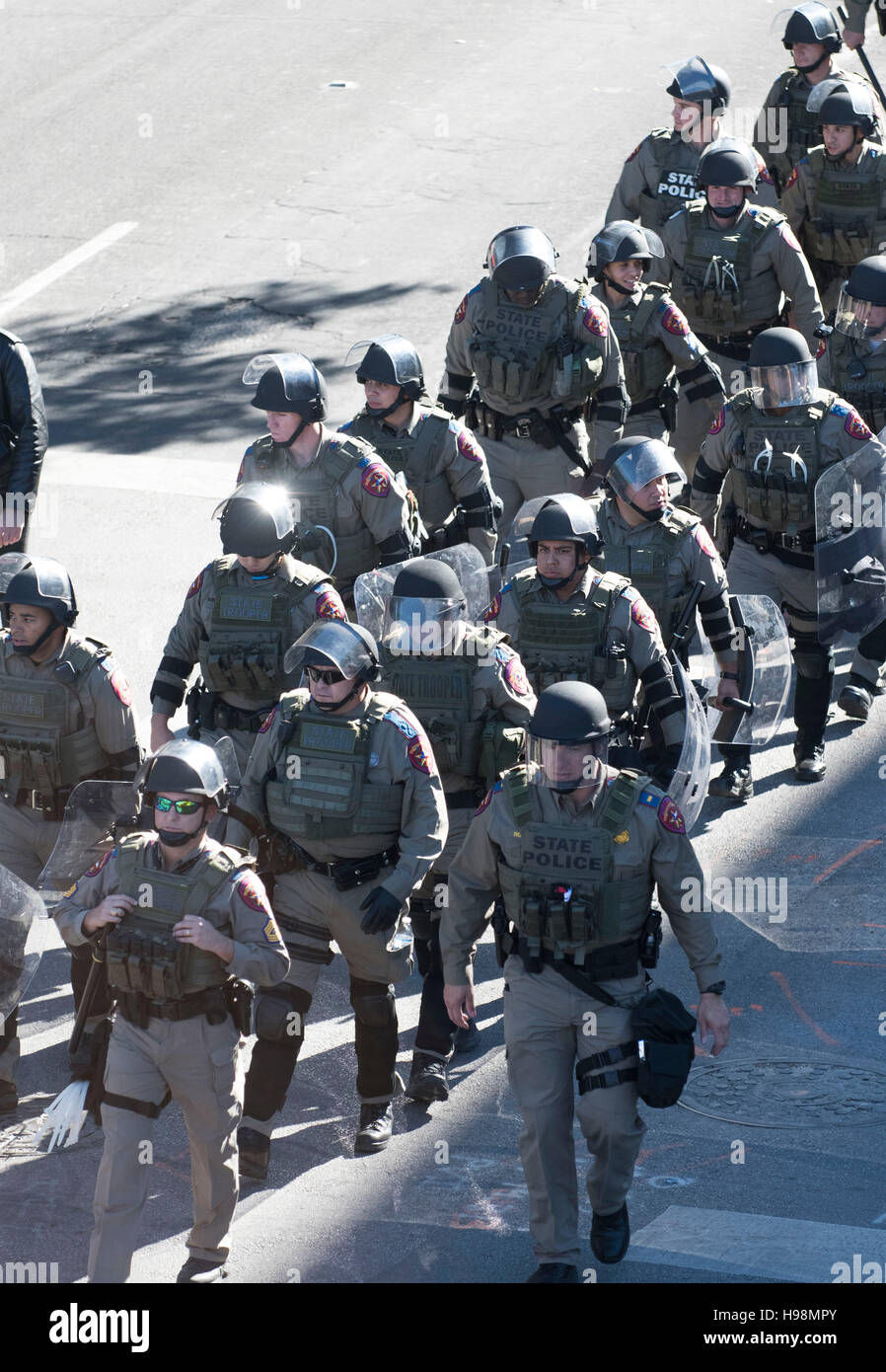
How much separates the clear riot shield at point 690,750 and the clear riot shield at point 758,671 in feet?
1.79

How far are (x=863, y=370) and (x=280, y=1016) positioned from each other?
5.46 meters

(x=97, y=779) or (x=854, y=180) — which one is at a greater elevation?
(x=854, y=180)

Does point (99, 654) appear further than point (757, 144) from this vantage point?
No

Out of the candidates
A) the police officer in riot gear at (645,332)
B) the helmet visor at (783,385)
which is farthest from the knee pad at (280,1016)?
the police officer in riot gear at (645,332)

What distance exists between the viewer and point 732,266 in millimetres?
12797

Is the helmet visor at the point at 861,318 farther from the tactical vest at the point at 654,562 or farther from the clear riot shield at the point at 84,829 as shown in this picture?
the clear riot shield at the point at 84,829

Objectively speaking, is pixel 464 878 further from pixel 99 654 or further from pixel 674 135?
pixel 674 135

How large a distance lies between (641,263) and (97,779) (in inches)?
206

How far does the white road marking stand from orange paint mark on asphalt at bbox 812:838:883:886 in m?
9.46

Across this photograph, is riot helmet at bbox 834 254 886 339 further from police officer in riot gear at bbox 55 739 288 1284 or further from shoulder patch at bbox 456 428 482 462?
police officer in riot gear at bbox 55 739 288 1284

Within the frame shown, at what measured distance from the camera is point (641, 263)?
39.6 feet

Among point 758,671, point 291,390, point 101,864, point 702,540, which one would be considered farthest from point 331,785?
point 758,671

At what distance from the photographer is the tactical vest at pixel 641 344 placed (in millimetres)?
12102

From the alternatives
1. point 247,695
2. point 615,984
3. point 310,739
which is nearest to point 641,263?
point 247,695
